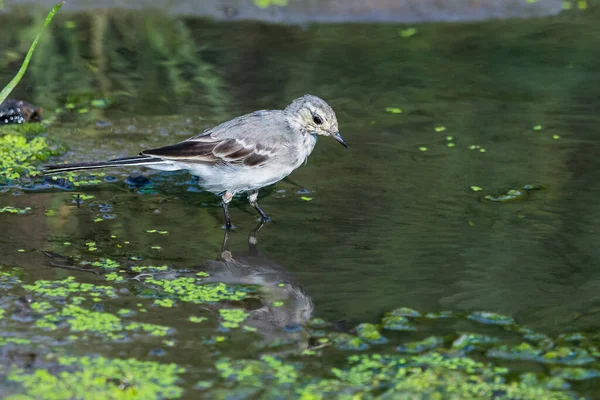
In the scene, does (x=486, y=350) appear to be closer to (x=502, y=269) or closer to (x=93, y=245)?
(x=502, y=269)

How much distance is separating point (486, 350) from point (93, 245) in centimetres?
299

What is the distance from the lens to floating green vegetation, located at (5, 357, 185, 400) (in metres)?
4.65

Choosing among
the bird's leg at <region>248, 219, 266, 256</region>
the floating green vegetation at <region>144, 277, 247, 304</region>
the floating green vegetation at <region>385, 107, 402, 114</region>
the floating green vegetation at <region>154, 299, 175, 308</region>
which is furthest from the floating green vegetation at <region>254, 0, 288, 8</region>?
the floating green vegetation at <region>154, 299, 175, 308</region>

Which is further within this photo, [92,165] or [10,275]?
[92,165]

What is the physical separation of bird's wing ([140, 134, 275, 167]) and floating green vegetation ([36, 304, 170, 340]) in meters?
2.09

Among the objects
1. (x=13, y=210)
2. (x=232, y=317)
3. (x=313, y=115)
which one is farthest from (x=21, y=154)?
(x=232, y=317)

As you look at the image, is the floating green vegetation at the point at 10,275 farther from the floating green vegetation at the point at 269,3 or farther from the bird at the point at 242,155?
the floating green vegetation at the point at 269,3

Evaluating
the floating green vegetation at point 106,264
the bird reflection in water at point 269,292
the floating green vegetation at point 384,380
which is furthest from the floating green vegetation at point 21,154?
the floating green vegetation at point 384,380

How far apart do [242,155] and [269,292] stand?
1683 mm

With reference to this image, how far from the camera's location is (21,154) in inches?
324

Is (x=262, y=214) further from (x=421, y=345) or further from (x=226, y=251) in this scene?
(x=421, y=345)

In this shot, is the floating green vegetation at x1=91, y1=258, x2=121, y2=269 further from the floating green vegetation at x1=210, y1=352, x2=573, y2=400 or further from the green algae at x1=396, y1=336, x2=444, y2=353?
the green algae at x1=396, y1=336, x2=444, y2=353

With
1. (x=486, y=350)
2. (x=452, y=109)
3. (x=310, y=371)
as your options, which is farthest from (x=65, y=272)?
(x=452, y=109)

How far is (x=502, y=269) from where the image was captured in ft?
20.8
